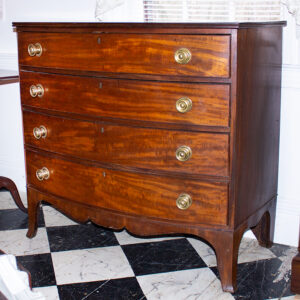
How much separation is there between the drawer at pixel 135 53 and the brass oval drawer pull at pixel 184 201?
494mm

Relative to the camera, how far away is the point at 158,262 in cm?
252

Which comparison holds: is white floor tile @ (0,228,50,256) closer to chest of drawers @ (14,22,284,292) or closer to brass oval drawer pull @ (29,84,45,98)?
chest of drawers @ (14,22,284,292)

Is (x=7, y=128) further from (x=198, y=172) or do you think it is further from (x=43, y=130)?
(x=198, y=172)

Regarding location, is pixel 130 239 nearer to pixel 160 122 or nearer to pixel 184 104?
pixel 160 122

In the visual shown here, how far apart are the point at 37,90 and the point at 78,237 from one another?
810 millimetres

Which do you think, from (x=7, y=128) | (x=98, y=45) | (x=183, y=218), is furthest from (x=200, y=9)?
(x=7, y=128)

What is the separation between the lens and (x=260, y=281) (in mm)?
2332

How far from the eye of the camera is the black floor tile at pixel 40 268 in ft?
7.65

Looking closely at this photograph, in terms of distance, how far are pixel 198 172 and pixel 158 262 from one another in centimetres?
60

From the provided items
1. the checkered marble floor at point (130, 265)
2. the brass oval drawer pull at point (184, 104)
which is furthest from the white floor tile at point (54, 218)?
the brass oval drawer pull at point (184, 104)

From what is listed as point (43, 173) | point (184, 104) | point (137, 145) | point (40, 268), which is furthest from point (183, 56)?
point (40, 268)

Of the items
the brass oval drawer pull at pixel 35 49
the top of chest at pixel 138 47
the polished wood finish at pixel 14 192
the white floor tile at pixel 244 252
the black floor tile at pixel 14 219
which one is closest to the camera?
the top of chest at pixel 138 47

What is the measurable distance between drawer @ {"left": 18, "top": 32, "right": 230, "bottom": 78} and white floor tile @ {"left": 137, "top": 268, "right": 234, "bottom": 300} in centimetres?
90

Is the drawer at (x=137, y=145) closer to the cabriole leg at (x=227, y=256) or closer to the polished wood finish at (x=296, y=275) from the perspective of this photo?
the cabriole leg at (x=227, y=256)
